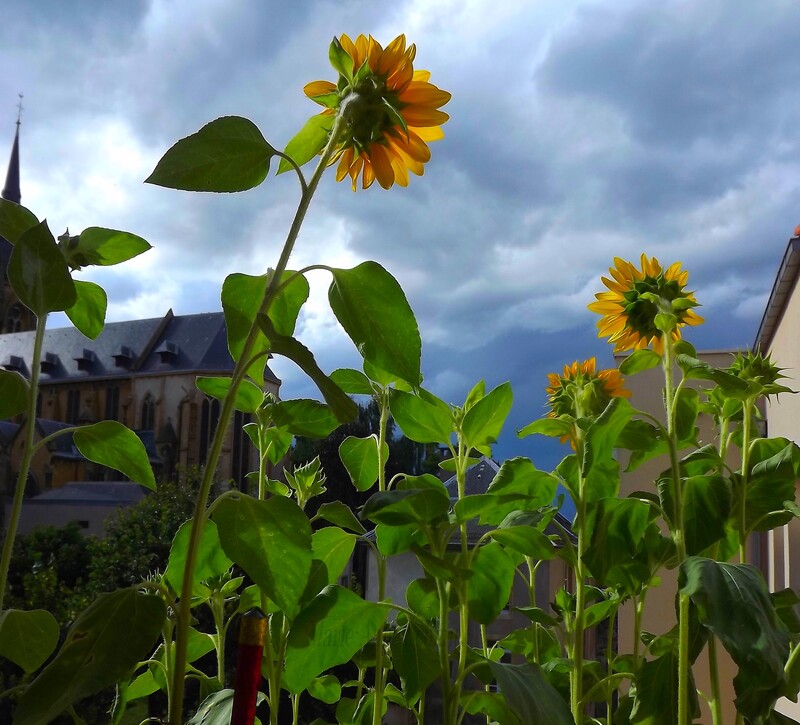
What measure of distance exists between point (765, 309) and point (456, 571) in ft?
4.78

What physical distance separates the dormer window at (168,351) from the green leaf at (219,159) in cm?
1808

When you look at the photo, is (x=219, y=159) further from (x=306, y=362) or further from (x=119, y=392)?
(x=119, y=392)

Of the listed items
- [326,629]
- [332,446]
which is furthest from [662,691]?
[332,446]

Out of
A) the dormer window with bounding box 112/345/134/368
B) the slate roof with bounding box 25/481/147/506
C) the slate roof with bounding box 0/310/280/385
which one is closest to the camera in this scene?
the slate roof with bounding box 25/481/147/506

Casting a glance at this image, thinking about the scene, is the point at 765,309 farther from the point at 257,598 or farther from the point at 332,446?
the point at 332,446

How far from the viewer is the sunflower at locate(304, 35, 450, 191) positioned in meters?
0.33

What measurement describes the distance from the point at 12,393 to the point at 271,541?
14cm

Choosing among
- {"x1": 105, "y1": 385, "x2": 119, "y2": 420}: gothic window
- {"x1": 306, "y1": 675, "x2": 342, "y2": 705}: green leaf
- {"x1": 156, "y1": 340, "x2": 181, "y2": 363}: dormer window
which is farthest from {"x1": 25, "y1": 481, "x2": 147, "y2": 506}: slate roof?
{"x1": 306, "y1": 675, "x2": 342, "y2": 705}: green leaf

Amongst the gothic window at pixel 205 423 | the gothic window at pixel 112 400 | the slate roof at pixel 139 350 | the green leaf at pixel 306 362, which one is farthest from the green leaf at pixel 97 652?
the gothic window at pixel 112 400

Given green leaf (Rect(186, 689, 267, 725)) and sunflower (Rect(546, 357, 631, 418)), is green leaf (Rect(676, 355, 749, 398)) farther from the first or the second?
green leaf (Rect(186, 689, 267, 725))

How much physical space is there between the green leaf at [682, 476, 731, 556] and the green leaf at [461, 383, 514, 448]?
0.39 feet

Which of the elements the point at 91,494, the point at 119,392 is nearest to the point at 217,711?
the point at 91,494

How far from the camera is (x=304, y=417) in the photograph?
0.43m

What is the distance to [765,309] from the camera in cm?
158
